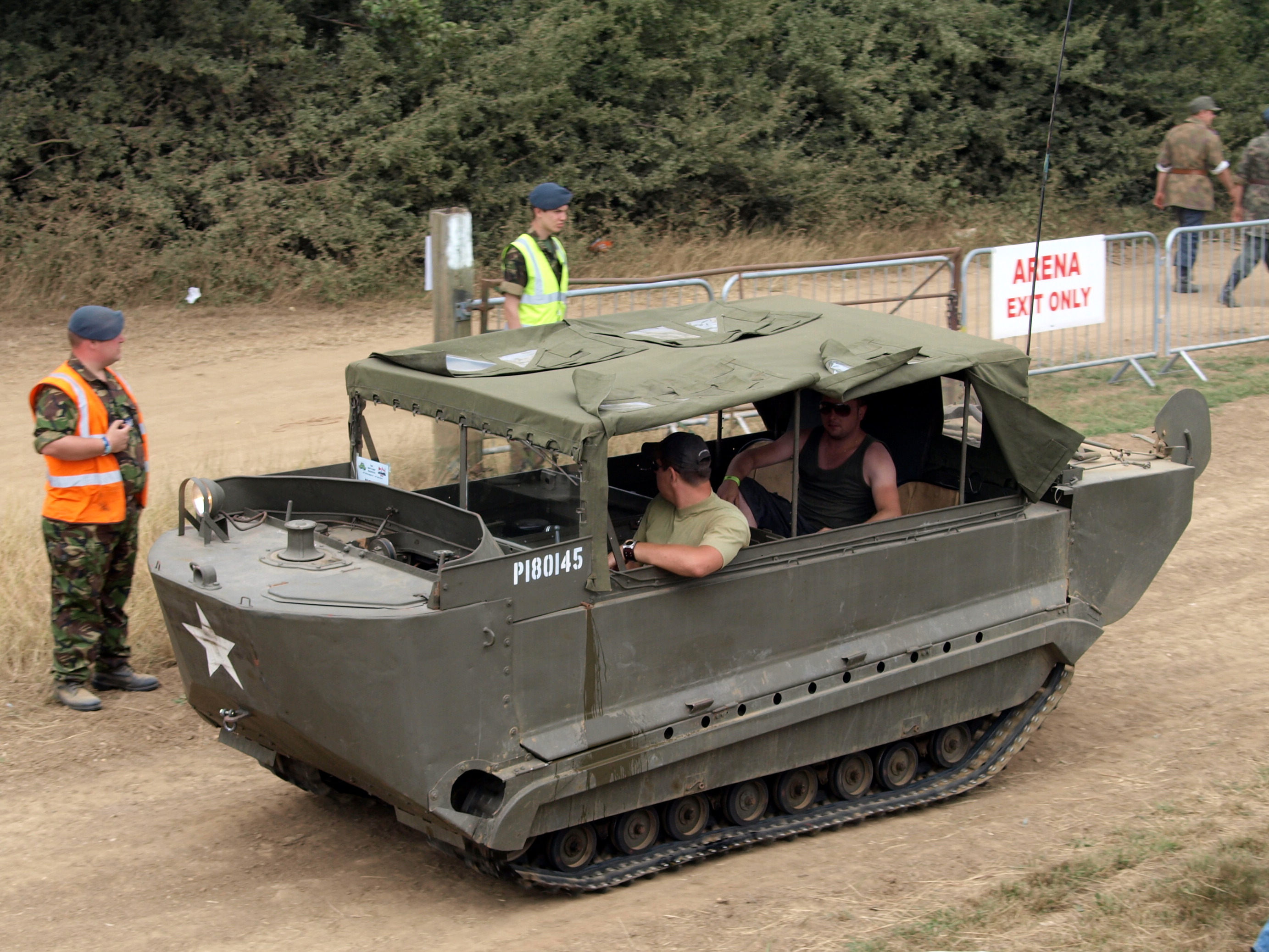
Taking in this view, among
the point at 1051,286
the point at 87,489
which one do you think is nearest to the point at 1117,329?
the point at 1051,286

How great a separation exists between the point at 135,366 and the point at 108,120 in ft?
13.2

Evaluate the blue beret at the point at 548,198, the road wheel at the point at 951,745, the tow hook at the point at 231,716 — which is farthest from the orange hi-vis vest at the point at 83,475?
the road wheel at the point at 951,745

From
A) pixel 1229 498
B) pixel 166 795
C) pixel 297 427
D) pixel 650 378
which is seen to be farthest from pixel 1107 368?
pixel 166 795

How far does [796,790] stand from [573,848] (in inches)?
46.1

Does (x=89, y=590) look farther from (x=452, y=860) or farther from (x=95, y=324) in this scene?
(x=452, y=860)

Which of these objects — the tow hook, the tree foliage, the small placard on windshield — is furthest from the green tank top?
the tree foliage

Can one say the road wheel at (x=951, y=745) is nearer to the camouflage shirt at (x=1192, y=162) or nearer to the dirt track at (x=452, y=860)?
the dirt track at (x=452, y=860)

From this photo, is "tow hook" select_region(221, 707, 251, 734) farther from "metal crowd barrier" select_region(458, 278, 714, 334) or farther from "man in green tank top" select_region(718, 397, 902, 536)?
"metal crowd barrier" select_region(458, 278, 714, 334)

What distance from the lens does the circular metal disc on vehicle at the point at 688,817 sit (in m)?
5.79

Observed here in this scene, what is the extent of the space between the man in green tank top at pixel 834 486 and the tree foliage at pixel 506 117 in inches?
394

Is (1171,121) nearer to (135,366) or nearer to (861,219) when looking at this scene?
(861,219)

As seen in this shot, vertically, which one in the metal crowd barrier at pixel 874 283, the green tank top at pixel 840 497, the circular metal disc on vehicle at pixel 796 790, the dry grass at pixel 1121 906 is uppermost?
the metal crowd barrier at pixel 874 283

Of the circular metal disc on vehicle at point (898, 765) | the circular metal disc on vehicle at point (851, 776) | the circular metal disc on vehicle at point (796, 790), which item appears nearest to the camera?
the circular metal disc on vehicle at point (796, 790)

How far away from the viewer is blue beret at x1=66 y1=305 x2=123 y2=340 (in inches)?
259
